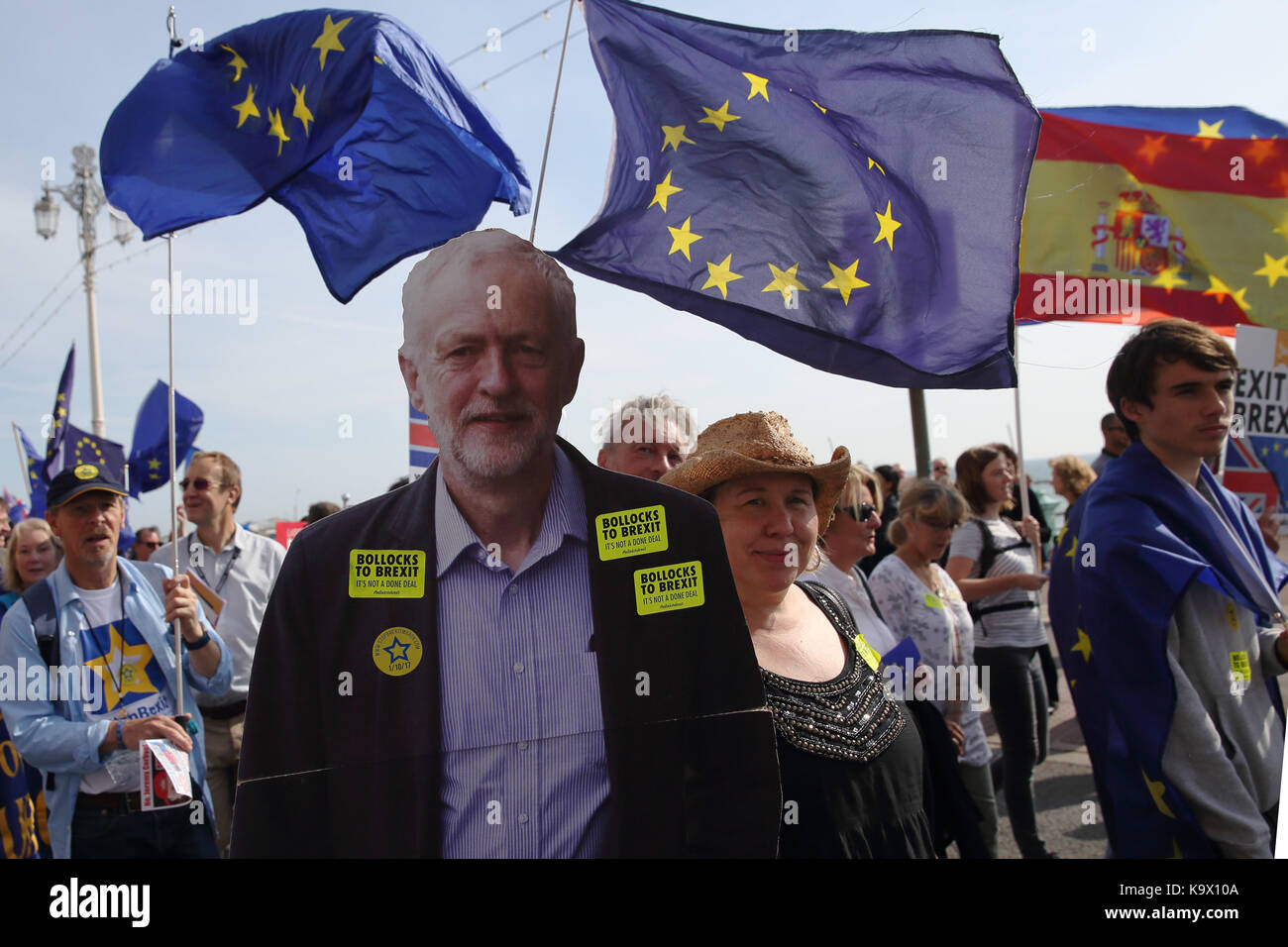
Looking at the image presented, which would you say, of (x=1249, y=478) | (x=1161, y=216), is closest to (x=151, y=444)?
(x=1161, y=216)

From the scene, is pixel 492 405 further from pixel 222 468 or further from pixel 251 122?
pixel 222 468

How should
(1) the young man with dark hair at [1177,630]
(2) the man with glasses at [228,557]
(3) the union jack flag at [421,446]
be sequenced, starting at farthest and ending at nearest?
(2) the man with glasses at [228,557], (1) the young man with dark hair at [1177,630], (3) the union jack flag at [421,446]

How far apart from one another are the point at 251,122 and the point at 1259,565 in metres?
3.52

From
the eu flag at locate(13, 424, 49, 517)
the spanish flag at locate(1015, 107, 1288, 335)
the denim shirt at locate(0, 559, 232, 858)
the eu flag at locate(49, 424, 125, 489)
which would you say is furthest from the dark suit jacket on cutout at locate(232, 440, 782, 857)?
the eu flag at locate(13, 424, 49, 517)

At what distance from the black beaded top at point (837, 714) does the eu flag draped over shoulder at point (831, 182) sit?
96 centimetres

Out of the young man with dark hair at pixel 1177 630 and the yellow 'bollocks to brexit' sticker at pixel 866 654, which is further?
the young man with dark hair at pixel 1177 630

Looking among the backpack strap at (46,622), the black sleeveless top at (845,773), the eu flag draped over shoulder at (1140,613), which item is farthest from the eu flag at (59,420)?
the eu flag draped over shoulder at (1140,613)

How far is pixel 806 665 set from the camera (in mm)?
2184

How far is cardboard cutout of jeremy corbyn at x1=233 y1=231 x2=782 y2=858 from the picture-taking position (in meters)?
1.81

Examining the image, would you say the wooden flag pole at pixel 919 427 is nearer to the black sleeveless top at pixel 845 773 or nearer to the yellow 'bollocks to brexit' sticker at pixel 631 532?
the black sleeveless top at pixel 845 773

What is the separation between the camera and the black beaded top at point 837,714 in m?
2.05

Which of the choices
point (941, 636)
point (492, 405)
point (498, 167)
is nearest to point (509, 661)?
point (492, 405)

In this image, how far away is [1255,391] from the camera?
12.8ft

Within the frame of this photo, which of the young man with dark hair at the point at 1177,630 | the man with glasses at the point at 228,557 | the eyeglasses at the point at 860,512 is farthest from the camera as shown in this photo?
the eyeglasses at the point at 860,512
